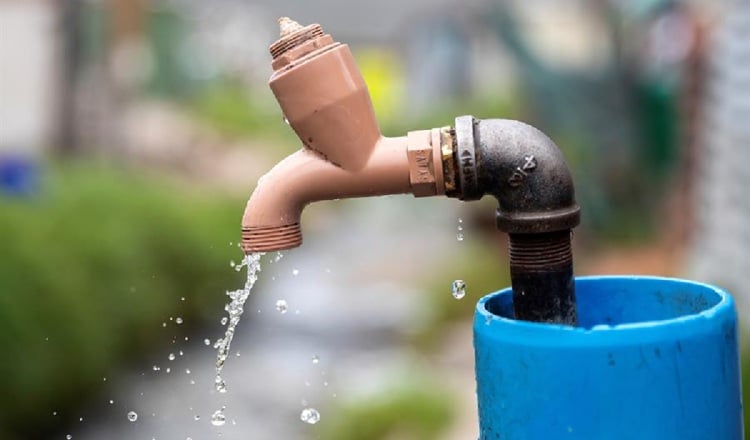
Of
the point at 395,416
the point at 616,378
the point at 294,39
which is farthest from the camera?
the point at 395,416

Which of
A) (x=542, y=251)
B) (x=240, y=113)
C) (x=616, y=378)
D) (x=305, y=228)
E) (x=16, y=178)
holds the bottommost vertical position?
(x=305, y=228)

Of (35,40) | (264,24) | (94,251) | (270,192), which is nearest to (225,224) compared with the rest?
(94,251)

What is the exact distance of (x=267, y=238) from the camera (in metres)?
1.42

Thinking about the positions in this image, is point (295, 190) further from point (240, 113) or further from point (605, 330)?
point (240, 113)

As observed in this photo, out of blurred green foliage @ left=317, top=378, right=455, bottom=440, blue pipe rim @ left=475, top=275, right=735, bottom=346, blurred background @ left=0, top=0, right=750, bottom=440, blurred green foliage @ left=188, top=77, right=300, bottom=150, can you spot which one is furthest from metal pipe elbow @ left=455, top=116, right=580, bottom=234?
blurred green foliage @ left=188, top=77, right=300, bottom=150

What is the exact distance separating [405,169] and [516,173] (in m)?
0.13

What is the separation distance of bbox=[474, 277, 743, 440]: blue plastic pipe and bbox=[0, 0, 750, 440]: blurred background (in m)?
0.86

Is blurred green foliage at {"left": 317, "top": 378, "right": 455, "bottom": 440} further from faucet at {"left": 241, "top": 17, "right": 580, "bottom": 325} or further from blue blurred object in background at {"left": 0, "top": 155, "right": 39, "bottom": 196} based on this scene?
faucet at {"left": 241, "top": 17, "right": 580, "bottom": 325}

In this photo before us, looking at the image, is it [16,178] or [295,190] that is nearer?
[295,190]

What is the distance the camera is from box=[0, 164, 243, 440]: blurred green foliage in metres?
5.05

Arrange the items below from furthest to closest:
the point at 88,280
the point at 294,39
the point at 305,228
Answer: the point at 305,228, the point at 88,280, the point at 294,39

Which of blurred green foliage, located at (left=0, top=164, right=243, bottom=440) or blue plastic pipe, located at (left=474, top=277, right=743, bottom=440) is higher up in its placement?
blue plastic pipe, located at (left=474, top=277, right=743, bottom=440)

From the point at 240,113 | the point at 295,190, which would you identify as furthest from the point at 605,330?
the point at 240,113

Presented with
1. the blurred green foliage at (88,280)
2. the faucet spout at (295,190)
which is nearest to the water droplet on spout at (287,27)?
the faucet spout at (295,190)
